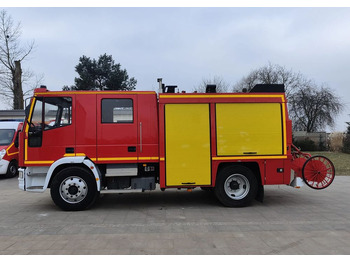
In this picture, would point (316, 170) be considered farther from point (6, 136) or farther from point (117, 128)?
point (6, 136)

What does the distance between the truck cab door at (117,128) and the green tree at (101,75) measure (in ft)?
73.6

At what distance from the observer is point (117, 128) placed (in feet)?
22.1

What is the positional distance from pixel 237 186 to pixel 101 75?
2517 cm

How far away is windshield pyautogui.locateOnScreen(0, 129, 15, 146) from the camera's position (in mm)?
13102

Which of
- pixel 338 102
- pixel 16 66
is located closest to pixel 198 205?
pixel 16 66

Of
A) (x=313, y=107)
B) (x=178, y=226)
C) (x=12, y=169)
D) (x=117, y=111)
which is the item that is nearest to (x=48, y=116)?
(x=117, y=111)

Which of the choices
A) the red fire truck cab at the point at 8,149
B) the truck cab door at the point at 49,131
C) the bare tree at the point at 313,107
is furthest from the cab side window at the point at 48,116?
the bare tree at the point at 313,107

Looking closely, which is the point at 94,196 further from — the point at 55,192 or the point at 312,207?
the point at 312,207

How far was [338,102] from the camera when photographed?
124 feet

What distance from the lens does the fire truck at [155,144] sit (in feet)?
21.7

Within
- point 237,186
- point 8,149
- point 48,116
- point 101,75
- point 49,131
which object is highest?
point 101,75

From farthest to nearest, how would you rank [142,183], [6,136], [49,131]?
[6,136]
[142,183]
[49,131]

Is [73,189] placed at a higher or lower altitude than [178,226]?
higher

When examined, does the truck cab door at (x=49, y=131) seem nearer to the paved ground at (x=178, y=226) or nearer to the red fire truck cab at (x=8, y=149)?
the paved ground at (x=178, y=226)
